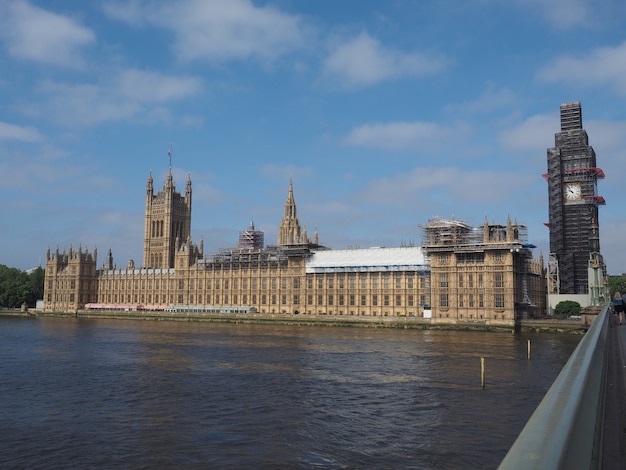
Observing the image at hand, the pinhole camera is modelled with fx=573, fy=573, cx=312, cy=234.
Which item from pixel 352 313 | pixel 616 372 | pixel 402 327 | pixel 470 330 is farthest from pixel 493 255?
pixel 616 372

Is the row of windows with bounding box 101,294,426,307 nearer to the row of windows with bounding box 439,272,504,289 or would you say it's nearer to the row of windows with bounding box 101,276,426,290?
the row of windows with bounding box 101,276,426,290

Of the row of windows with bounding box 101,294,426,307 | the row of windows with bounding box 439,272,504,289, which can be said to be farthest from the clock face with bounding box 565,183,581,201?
the row of windows with bounding box 101,294,426,307

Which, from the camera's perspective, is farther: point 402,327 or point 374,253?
point 374,253

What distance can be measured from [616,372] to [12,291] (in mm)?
201059

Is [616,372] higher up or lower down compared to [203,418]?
higher up

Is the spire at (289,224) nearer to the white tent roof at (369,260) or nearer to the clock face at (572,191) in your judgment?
the white tent roof at (369,260)

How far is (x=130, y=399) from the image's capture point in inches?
1547

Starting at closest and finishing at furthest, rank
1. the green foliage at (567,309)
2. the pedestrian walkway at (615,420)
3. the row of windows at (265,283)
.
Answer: the pedestrian walkway at (615,420) < the green foliage at (567,309) < the row of windows at (265,283)

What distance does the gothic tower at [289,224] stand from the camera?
183000mm

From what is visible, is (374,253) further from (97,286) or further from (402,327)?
(97,286)

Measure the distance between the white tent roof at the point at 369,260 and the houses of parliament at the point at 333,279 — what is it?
0.25m

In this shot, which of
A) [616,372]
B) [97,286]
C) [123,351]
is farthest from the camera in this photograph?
[97,286]

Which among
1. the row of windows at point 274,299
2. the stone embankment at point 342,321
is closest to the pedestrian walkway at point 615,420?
the stone embankment at point 342,321

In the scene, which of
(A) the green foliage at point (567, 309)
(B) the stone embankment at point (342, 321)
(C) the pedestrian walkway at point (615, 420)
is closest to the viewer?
(C) the pedestrian walkway at point (615, 420)
